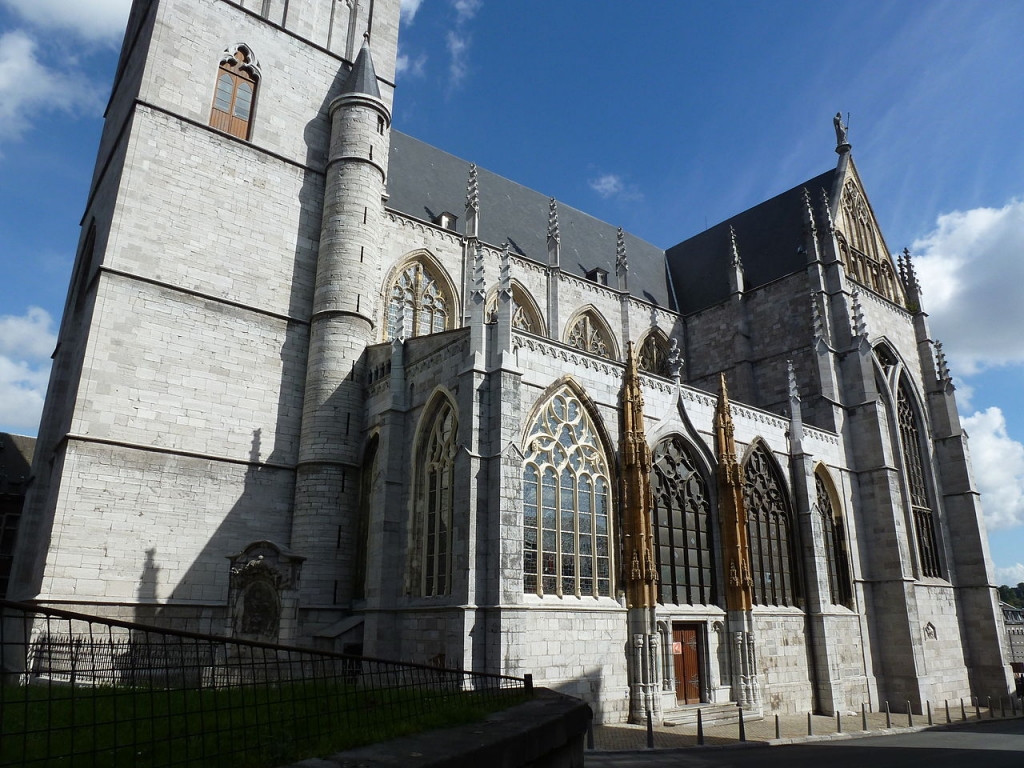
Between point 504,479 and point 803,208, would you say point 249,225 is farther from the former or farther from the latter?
point 803,208

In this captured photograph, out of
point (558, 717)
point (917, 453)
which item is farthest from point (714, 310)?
point (558, 717)

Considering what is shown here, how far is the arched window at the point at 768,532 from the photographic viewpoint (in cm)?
1808

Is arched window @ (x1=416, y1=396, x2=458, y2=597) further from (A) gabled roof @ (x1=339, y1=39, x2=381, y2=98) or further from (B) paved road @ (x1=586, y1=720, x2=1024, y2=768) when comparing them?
(A) gabled roof @ (x1=339, y1=39, x2=381, y2=98)

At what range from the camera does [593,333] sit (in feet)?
84.3

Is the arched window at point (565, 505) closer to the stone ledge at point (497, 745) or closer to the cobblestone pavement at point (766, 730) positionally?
the cobblestone pavement at point (766, 730)

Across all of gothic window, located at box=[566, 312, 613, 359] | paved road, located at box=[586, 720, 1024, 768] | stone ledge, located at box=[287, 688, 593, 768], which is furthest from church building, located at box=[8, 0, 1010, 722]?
stone ledge, located at box=[287, 688, 593, 768]

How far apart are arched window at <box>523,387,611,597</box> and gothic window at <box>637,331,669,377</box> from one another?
12.0 metres

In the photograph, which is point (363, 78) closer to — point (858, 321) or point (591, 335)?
point (591, 335)

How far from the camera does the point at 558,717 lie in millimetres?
5090

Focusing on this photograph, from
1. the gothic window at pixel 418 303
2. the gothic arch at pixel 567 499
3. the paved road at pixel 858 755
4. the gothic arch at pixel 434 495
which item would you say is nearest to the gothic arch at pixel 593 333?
the gothic window at pixel 418 303

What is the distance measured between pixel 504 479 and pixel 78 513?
28.4 ft

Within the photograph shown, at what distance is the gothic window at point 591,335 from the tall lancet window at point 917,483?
10160mm

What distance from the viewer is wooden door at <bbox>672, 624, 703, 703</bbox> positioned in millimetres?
15461

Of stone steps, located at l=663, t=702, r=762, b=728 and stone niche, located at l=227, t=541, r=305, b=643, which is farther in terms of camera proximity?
stone steps, located at l=663, t=702, r=762, b=728
